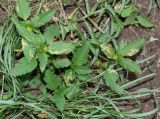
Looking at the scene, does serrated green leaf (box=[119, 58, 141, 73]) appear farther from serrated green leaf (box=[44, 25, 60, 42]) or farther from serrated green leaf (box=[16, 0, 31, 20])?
serrated green leaf (box=[16, 0, 31, 20])

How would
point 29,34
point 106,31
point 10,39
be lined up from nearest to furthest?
point 29,34 < point 10,39 < point 106,31

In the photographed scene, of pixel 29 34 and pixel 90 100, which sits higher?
pixel 29 34

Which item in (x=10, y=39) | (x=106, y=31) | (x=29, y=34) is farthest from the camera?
(x=106, y=31)

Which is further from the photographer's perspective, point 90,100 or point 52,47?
point 90,100

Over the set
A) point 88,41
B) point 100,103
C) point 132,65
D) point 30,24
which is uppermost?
point 30,24

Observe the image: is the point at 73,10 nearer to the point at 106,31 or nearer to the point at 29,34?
the point at 106,31

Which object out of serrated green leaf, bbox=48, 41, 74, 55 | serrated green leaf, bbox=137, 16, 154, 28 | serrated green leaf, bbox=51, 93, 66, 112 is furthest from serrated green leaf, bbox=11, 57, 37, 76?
serrated green leaf, bbox=137, 16, 154, 28

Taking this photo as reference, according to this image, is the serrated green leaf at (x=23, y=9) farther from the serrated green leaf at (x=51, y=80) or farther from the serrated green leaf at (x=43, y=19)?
the serrated green leaf at (x=51, y=80)

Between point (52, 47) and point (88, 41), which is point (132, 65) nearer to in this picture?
point (88, 41)

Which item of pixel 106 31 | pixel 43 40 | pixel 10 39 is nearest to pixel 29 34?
pixel 43 40
